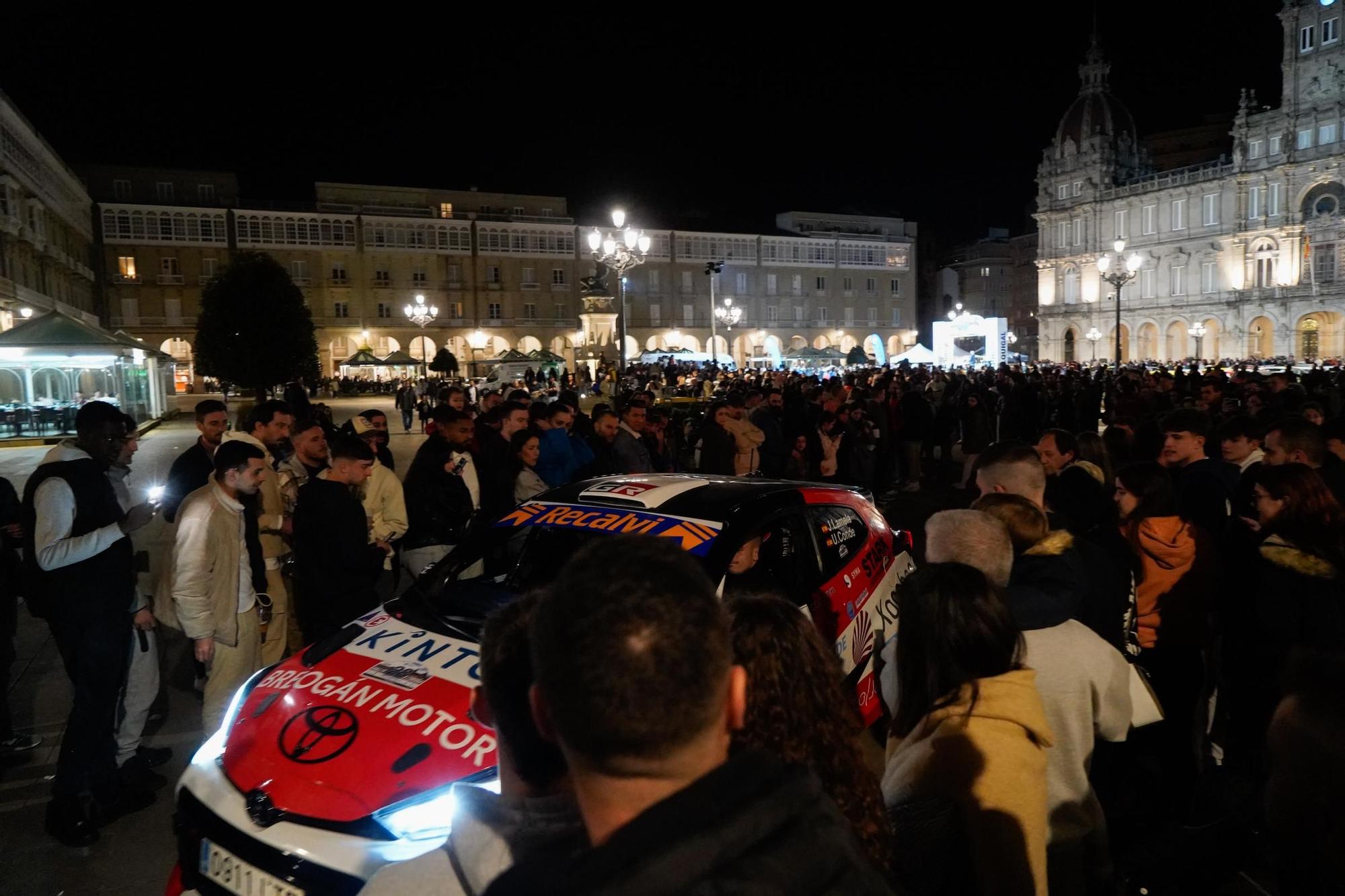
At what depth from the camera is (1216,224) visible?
64.6 m

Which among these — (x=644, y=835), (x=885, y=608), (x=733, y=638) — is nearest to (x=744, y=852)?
(x=644, y=835)

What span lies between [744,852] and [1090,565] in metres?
3.02

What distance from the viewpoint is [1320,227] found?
5775 centimetres

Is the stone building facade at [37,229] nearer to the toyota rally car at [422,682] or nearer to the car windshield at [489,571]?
the car windshield at [489,571]

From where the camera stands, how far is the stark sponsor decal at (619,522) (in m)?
4.09

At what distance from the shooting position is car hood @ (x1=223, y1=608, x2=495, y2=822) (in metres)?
2.89

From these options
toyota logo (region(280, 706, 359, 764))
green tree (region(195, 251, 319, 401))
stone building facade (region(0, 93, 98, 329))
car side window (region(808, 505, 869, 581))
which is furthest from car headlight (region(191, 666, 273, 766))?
green tree (region(195, 251, 319, 401))

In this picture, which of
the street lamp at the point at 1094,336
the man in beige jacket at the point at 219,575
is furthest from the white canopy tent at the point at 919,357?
the street lamp at the point at 1094,336

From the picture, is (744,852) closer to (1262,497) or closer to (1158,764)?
(1262,497)

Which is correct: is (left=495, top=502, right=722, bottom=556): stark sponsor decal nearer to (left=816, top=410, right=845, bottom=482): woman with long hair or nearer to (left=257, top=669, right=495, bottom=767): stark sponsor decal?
(left=257, top=669, right=495, bottom=767): stark sponsor decal

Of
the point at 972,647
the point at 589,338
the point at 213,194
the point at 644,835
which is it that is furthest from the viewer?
the point at 213,194

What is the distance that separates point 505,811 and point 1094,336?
7629 centimetres

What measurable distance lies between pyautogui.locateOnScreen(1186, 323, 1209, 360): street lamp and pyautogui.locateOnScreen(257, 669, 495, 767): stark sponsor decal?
72129mm

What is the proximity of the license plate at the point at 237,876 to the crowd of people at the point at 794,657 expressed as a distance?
139 centimetres
